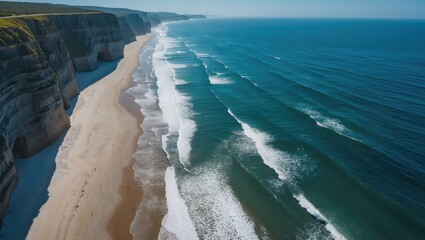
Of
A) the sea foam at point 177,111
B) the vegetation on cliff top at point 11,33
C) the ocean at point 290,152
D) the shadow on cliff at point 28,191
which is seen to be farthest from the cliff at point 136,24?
the shadow on cliff at point 28,191

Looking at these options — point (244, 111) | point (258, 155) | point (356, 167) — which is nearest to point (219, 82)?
point (244, 111)

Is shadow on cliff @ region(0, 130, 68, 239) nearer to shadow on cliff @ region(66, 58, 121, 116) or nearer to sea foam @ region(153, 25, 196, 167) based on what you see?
sea foam @ region(153, 25, 196, 167)

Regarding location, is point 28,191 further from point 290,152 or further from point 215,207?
point 290,152

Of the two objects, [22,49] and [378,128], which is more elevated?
[22,49]

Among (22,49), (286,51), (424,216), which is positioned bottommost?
(286,51)

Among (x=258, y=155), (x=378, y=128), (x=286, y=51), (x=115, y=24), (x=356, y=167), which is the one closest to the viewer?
(x=356, y=167)

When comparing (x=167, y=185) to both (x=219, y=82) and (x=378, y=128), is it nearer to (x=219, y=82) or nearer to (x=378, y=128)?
(x=378, y=128)

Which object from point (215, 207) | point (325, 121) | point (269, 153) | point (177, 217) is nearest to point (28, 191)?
point (177, 217)

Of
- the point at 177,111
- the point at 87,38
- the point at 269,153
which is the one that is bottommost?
the point at 177,111
